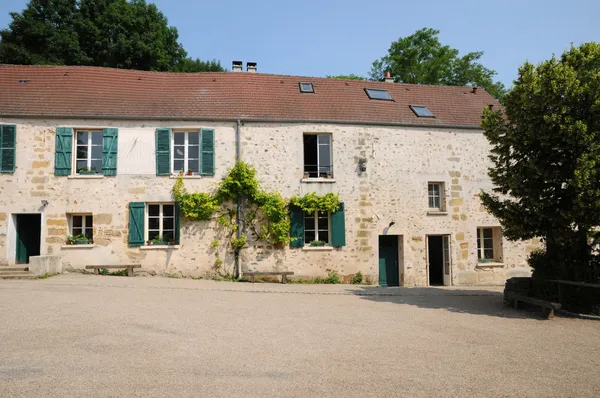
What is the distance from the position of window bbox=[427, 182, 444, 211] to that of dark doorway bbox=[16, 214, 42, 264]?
12.9m

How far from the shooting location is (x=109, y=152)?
1386 centimetres

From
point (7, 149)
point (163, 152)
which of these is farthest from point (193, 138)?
point (7, 149)

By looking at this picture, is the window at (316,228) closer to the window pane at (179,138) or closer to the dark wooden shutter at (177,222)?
the dark wooden shutter at (177,222)

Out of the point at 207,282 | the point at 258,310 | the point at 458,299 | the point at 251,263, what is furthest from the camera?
the point at 251,263

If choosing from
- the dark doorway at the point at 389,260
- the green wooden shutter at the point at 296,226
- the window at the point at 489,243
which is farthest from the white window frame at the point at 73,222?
the window at the point at 489,243

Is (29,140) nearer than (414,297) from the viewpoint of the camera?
No

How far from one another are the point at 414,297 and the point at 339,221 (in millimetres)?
3902

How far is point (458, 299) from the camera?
1135 cm

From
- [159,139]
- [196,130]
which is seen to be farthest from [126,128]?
[196,130]

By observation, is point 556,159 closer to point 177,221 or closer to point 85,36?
point 177,221

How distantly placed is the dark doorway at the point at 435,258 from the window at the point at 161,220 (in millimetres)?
8946

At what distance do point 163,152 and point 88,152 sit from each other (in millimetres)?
2402

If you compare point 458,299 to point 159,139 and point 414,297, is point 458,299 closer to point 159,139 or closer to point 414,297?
point 414,297

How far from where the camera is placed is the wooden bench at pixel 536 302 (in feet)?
28.5
